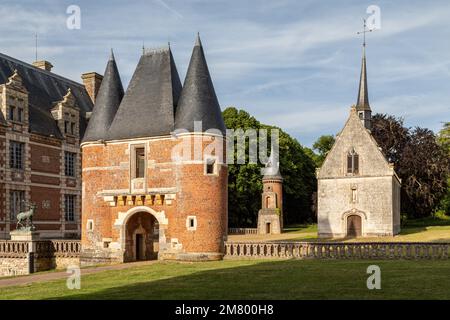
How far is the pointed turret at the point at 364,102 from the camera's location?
48.0 metres

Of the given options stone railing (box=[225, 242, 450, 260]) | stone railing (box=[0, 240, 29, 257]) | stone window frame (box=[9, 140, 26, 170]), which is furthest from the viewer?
stone window frame (box=[9, 140, 26, 170])

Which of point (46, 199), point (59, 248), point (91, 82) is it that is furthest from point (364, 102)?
point (59, 248)

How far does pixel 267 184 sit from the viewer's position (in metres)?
56.7

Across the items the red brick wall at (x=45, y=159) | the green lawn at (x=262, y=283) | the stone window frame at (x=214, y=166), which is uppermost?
the red brick wall at (x=45, y=159)

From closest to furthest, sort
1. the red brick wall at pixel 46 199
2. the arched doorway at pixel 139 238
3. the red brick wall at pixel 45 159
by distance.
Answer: the arched doorway at pixel 139 238 → the red brick wall at pixel 46 199 → the red brick wall at pixel 45 159

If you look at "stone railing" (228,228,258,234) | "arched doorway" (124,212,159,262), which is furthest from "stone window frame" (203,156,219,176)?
"stone railing" (228,228,258,234)

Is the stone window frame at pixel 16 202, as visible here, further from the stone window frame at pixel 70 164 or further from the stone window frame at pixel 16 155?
the stone window frame at pixel 70 164

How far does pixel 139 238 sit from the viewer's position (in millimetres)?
26703

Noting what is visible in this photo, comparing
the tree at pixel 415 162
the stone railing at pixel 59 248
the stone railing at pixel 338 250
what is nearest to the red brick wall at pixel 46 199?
the stone railing at pixel 59 248

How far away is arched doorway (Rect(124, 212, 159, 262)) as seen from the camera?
25.6m

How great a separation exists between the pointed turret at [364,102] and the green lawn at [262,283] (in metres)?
28.9

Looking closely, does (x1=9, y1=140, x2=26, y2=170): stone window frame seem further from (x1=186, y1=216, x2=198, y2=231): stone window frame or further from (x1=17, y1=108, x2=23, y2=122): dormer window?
(x1=186, y1=216, x2=198, y2=231): stone window frame
